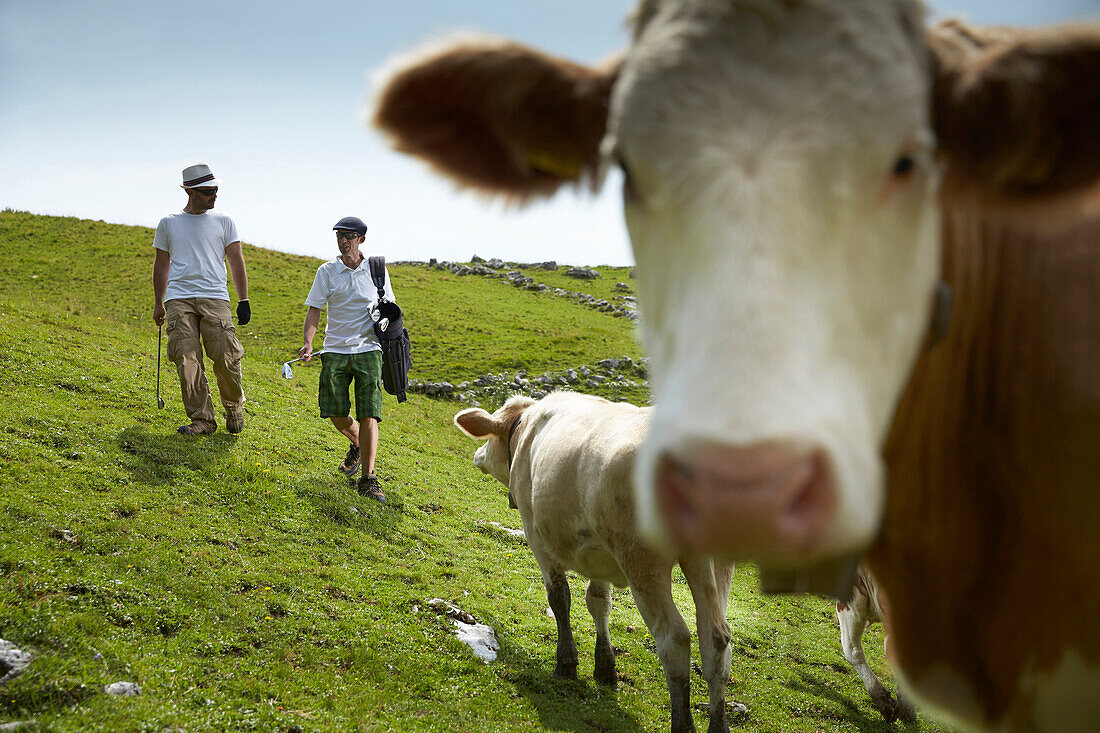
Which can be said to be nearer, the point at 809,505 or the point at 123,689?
the point at 809,505

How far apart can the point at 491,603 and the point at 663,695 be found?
7.05 ft

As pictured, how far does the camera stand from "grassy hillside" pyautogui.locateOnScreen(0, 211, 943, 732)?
4.79 metres

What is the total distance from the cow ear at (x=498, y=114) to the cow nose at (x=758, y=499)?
104cm

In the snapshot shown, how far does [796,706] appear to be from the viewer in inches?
272

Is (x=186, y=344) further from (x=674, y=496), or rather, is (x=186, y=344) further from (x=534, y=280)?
(x=534, y=280)

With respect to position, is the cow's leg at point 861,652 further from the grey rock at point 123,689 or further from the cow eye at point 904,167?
the cow eye at point 904,167

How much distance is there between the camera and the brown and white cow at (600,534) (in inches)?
208

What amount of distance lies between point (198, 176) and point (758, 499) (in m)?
8.73

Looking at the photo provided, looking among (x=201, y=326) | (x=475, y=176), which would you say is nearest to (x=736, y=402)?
(x=475, y=176)

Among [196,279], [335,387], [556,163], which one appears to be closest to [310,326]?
[335,387]

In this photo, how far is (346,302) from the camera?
8891 millimetres


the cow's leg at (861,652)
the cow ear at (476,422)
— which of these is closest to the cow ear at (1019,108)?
the cow's leg at (861,652)

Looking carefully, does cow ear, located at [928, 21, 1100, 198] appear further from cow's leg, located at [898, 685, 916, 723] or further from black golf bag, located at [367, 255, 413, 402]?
black golf bag, located at [367, 255, 413, 402]

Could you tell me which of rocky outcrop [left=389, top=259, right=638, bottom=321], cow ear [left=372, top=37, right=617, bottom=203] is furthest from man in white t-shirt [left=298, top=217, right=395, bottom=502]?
rocky outcrop [left=389, top=259, right=638, bottom=321]
